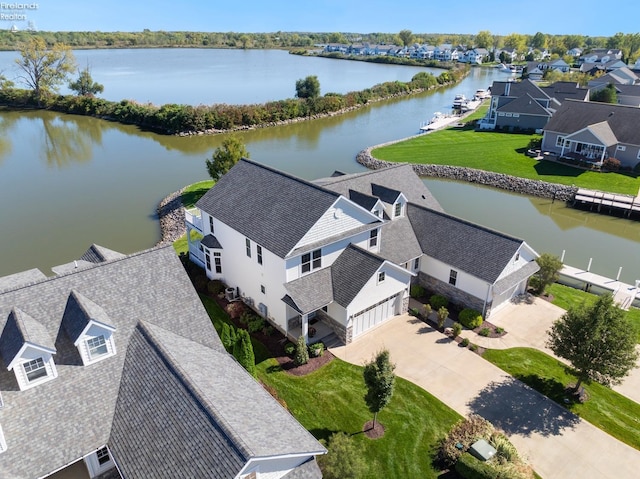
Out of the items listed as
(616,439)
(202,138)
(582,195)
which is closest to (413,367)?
(616,439)

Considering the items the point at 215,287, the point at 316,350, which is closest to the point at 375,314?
the point at 316,350

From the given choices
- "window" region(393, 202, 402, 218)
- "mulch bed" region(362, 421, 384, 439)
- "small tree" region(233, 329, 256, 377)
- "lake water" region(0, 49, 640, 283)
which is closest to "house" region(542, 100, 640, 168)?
"lake water" region(0, 49, 640, 283)

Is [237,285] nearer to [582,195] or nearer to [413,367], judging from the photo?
[413,367]

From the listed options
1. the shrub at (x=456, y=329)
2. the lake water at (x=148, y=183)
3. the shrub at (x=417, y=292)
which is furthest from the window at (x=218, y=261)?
the shrub at (x=456, y=329)

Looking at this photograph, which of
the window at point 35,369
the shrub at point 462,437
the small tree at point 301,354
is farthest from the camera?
the small tree at point 301,354

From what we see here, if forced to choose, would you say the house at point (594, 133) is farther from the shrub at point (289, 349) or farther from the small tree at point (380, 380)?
the small tree at point (380, 380)

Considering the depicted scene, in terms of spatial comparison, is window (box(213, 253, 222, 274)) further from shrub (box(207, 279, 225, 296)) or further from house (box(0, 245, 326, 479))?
house (box(0, 245, 326, 479))
